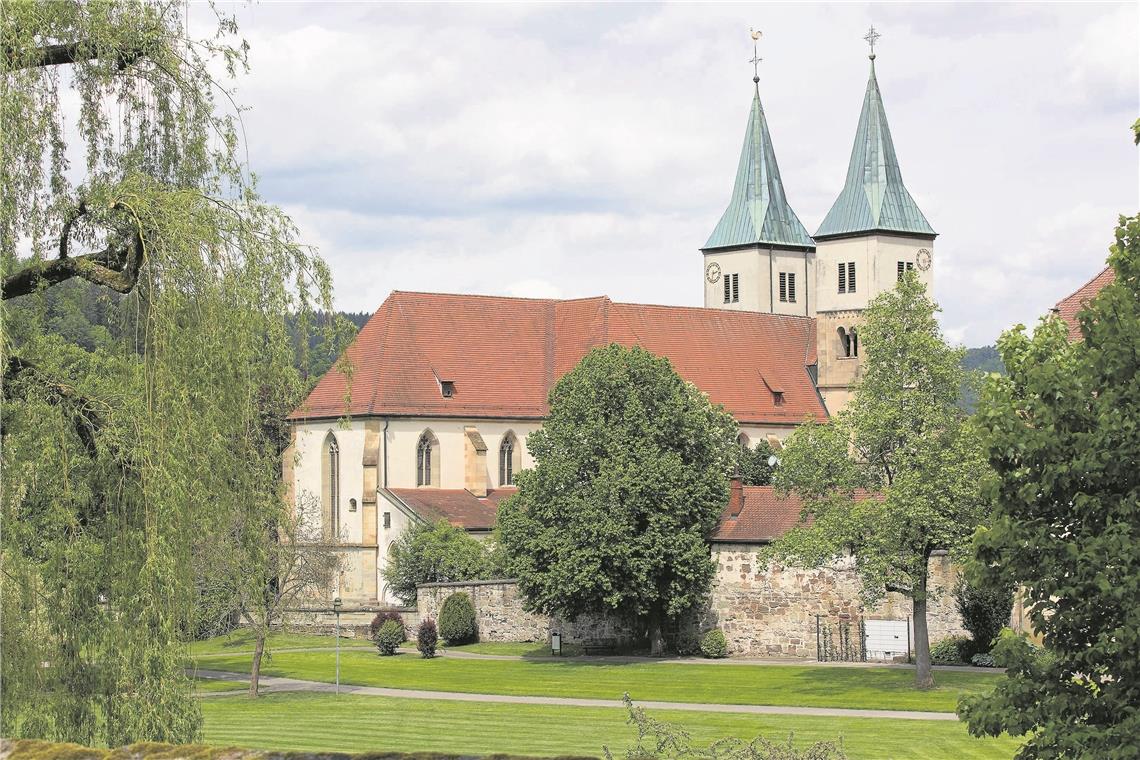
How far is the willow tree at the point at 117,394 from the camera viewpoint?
14414mm

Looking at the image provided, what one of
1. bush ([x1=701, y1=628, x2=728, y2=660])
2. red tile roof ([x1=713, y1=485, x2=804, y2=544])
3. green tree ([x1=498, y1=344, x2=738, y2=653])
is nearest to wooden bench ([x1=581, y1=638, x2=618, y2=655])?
green tree ([x1=498, y1=344, x2=738, y2=653])

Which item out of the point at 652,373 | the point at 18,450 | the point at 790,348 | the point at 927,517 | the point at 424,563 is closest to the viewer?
the point at 18,450

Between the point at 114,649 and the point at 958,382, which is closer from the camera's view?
the point at 114,649

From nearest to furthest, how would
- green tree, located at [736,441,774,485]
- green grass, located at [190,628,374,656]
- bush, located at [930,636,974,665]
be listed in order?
bush, located at [930,636,974,665] → green grass, located at [190,628,374,656] → green tree, located at [736,441,774,485]

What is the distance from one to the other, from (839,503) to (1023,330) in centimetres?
2040

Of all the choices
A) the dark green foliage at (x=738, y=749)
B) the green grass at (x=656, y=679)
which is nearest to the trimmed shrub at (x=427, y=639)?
the green grass at (x=656, y=679)

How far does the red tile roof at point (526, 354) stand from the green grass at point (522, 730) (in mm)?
31388

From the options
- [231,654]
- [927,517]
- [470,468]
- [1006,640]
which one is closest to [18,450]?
[1006,640]

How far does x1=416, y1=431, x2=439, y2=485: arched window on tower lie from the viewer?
67.9 metres

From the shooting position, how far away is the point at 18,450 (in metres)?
14.4

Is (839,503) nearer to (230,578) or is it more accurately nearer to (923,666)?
(923,666)

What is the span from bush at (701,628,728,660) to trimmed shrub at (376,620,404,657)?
10623 mm

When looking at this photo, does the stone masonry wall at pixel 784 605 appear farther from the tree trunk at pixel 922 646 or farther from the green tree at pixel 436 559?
the green tree at pixel 436 559

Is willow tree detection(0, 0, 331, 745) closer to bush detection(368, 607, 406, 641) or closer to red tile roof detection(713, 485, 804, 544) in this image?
red tile roof detection(713, 485, 804, 544)
